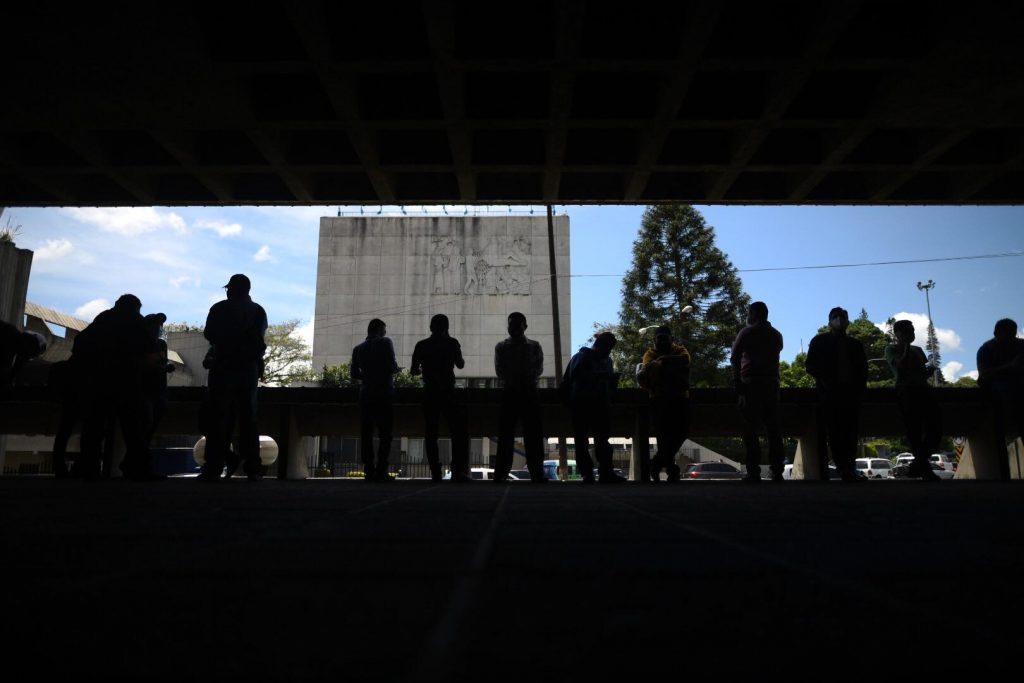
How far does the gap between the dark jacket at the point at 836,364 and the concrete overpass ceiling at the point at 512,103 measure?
3.30 meters

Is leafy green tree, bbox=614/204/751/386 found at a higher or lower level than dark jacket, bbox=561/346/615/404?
higher

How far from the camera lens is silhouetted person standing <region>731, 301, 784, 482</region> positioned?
7.06 m

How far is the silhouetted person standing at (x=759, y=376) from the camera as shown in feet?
23.2

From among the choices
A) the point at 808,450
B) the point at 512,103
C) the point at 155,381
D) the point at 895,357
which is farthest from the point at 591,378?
the point at 808,450

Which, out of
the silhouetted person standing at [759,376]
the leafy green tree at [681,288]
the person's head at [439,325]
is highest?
the leafy green tree at [681,288]

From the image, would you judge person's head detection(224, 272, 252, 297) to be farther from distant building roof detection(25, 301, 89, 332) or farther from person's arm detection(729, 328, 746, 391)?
distant building roof detection(25, 301, 89, 332)

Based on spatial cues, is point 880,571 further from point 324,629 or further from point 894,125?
point 894,125

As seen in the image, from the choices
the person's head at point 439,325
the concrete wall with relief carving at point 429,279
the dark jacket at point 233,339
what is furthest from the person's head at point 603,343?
the concrete wall with relief carving at point 429,279

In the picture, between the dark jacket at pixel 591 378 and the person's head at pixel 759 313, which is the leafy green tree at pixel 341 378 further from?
the person's head at pixel 759 313

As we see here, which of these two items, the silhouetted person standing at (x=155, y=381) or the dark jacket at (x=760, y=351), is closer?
the silhouetted person standing at (x=155, y=381)

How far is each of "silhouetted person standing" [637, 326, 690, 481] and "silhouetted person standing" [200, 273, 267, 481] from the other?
3.99m

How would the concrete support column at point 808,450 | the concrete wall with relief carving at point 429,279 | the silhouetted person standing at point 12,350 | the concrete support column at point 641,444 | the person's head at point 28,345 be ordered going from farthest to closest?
the concrete wall with relief carving at point 429,279, the concrete support column at point 808,450, the concrete support column at point 641,444, the person's head at point 28,345, the silhouetted person standing at point 12,350

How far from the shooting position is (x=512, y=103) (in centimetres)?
929

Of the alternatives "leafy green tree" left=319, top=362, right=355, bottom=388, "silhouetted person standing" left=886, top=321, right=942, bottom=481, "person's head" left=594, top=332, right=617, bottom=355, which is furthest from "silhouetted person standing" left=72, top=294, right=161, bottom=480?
"leafy green tree" left=319, top=362, right=355, bottom=388
